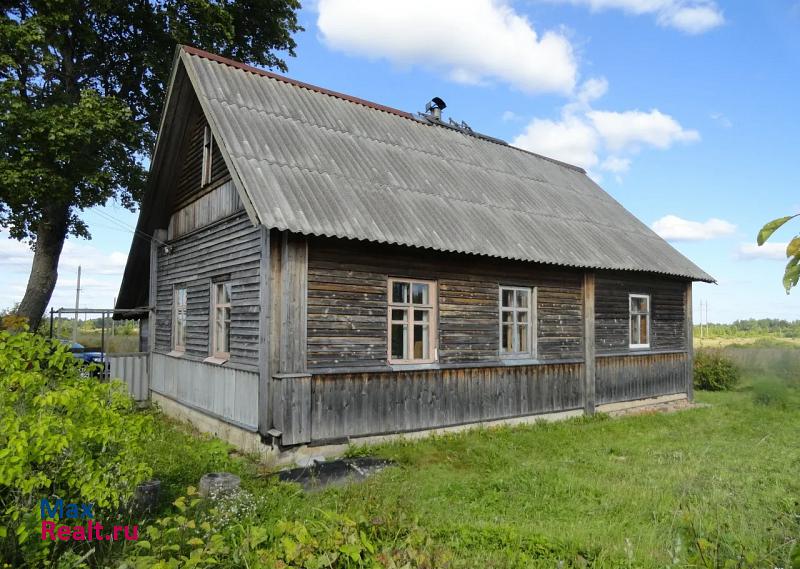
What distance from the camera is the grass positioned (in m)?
4.78

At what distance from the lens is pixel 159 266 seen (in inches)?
541

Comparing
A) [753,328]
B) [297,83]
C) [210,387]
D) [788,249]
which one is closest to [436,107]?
[297,83]

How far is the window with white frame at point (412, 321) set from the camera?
31.6 feet

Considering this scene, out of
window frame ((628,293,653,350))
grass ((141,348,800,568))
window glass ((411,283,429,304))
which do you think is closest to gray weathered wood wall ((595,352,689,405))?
window frame ((628,293,653,350))

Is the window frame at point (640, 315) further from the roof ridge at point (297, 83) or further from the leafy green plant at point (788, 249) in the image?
the leafy green plant at point (788, 249)

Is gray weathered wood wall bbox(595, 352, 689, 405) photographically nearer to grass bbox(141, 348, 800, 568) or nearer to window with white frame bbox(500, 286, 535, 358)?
grass bbox(141, 348, 800, 568)

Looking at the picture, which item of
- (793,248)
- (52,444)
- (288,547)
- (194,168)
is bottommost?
(288,547)

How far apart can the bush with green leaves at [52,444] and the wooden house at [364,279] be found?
3.88 metres

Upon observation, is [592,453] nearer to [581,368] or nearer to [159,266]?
A: [581,368]

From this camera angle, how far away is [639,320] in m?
14.4

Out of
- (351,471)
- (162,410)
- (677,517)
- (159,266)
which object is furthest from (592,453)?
(159,266)

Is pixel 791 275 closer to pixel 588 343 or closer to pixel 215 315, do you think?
pixel 215 315

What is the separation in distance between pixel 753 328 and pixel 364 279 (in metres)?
87.4

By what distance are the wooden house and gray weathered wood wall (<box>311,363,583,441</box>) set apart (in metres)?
0.03
